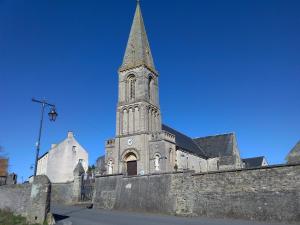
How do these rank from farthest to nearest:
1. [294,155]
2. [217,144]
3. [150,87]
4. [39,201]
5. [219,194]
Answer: [217,144] < [150,87] < [294,155] < [219,194] < [39,201]

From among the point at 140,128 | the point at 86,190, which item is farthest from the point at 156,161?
the point at 86,190

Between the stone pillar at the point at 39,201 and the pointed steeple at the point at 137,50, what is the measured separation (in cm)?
2364

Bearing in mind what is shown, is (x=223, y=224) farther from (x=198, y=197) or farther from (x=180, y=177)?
(x=180, y=177)

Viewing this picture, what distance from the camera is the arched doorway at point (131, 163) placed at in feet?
114

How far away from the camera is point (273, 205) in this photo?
17.3 meters

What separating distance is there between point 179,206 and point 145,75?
64.3 ft

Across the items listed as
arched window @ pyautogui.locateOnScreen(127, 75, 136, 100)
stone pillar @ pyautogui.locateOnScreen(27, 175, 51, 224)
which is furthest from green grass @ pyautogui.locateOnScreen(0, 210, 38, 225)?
arched window @ pyautogui.locateOnScreen(127, 75, 136, 100)

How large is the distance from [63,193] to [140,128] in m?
10.4

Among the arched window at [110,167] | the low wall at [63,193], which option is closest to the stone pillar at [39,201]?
the low wall at [63,193]

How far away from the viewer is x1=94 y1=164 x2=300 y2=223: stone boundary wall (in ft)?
56.2

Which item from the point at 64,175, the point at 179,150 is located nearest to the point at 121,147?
the point at 179,150

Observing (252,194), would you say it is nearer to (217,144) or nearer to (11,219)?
(11,219)

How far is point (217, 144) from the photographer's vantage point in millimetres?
50000

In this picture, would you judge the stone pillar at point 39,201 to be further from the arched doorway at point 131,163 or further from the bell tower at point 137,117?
the arched doorway at point 131,163
